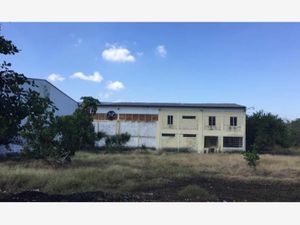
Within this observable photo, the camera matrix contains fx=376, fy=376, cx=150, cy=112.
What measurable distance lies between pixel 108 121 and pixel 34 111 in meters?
44.2

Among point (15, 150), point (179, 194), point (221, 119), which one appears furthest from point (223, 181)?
point (221, 119)

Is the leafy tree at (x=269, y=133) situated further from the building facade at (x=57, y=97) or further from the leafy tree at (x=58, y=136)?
the leafy tree at (x=58, y=136)

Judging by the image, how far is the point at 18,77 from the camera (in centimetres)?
687

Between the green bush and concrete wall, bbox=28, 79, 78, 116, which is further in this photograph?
the green bush

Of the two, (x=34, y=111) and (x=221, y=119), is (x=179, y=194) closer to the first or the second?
(x=34, y=111)

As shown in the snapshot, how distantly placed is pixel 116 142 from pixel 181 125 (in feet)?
32.5

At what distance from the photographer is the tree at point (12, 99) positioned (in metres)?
6.66

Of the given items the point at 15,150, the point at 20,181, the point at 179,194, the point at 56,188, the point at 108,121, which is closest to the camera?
the point at 179,194

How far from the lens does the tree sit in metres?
6.66

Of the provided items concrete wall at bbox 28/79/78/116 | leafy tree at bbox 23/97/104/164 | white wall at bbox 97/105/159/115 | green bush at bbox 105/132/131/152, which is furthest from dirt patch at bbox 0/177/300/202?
white wall at bbox 97/105/159/115

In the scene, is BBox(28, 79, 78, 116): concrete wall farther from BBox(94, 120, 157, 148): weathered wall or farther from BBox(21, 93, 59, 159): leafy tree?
BBox(21, 93, 59, 159): leafy tree

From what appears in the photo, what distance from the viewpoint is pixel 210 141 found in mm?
49062

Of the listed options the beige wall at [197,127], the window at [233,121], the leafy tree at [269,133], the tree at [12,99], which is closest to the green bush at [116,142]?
the beige wall at [197,127]

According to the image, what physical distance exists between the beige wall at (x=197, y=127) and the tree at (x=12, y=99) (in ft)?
139
